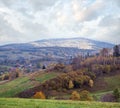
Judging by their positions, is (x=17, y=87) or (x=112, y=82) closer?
(x=112, y=82)

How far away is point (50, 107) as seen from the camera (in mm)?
21281

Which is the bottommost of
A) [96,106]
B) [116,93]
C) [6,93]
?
[6,93]

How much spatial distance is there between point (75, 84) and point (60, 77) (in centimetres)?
1167

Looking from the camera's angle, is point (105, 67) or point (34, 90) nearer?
point (34, 90)

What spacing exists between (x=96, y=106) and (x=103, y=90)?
14997 cm

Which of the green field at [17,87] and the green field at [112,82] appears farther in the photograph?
the green field at [112,82]

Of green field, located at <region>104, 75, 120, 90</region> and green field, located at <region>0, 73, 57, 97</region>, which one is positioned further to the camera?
→ green field, located at <region>104, 75, 120, 90</region>

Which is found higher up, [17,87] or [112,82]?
[112,82]

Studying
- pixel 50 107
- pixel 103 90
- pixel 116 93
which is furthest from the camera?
pixel 103 90

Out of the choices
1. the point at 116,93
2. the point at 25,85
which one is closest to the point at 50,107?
the point at 116,93

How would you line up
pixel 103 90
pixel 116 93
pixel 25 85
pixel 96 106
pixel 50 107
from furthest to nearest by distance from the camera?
pixel 25 85 < pixel 103 90 < pixel 116 93 < pixel 96 106 < pixel 50 107

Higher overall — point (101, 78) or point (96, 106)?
point (96, 106)

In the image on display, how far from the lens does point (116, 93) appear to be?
3858 inches

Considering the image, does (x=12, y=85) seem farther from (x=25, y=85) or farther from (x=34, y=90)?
(x=34, y=90)
